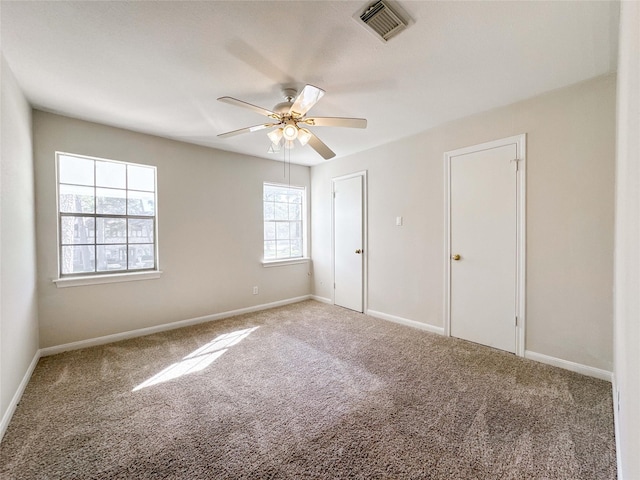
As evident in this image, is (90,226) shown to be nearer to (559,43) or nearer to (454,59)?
(454,59)

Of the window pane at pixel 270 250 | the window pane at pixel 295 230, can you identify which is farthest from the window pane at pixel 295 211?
the window pane at pixel 270 250

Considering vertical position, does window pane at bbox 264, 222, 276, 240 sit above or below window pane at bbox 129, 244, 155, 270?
above

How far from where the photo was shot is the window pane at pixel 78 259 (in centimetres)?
304

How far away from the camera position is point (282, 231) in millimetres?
5000

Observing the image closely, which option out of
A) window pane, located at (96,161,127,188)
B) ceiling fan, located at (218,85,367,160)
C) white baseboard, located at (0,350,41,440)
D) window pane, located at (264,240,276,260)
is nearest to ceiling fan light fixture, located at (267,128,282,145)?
ceiling fan, located at (218,85,367,160)

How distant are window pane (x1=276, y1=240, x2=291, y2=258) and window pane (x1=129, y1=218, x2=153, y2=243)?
1975mm

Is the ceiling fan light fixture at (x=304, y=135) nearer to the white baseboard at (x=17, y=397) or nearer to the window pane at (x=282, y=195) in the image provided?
the window pane at (x=282, y=195)

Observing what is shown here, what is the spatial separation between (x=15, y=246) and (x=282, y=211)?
3.36 metres

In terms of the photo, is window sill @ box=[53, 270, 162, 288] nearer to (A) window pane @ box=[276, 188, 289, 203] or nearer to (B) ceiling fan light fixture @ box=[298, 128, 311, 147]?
(A) window pane @ box=[276, 188, 289, 203]

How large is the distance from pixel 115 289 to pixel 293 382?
8.09 feet

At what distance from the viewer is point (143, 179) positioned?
3562mm

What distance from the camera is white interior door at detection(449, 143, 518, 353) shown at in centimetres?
280

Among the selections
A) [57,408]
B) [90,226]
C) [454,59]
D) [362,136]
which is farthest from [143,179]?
Answer: [454,59]

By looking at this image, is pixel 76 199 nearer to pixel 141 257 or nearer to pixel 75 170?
pixel 75 170
